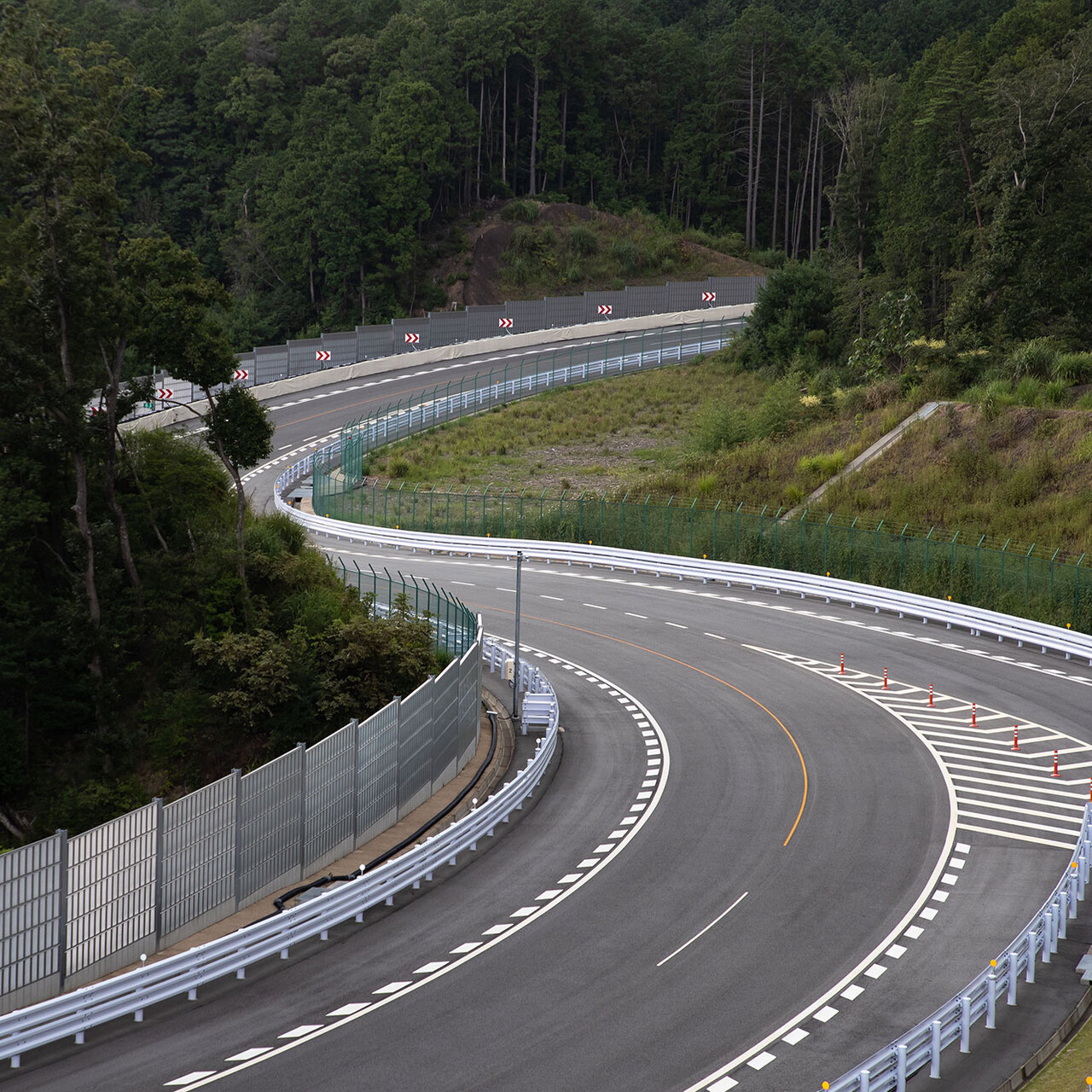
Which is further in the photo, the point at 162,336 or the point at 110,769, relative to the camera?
the point at 162,336

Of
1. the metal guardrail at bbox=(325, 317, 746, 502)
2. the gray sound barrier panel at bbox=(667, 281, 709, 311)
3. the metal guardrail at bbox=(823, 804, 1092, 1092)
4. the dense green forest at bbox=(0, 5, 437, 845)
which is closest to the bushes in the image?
the metal guardrail at bbox=(325, 317, 746, 502)

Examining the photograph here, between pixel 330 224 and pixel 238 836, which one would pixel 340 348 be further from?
pixel 238 836

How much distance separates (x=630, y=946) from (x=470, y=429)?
190 ft

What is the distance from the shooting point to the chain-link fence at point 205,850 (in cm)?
1689

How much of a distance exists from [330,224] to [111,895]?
3647 inches

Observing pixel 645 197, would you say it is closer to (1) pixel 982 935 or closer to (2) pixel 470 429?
(2) pixel 470 429

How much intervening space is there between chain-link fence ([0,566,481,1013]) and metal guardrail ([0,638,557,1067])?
0.87 metres

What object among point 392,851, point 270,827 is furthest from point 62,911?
point 392,851

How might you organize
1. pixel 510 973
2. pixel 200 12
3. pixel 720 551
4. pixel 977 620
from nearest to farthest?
pixel 510 973
pixel 977 620
pixel 720 551
pixel 200 12

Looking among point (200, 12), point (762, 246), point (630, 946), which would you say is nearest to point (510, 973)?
point (630, 946)

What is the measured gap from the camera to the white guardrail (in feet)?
→ 50.5

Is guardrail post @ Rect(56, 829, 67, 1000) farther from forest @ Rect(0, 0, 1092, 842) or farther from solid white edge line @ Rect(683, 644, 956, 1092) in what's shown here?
forest @ Rect(0, 0, 1092, 842)

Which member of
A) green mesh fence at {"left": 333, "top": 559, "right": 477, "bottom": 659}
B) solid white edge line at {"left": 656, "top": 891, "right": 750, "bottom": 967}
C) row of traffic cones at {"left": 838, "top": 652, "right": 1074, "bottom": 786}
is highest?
green mesh fence at {"left": 333, "top": 559, "right": 477, "bottom": 659}

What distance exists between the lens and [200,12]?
125125 mm
